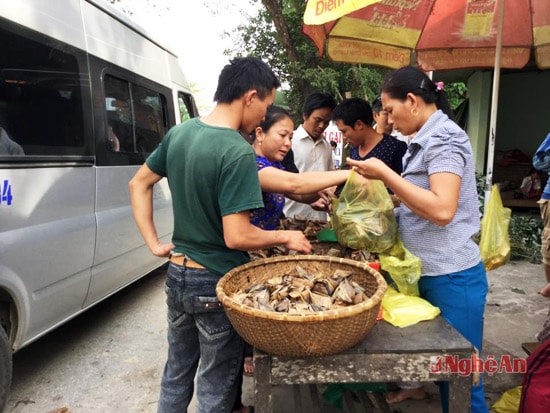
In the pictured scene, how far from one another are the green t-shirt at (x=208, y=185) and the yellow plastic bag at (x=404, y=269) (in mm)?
635

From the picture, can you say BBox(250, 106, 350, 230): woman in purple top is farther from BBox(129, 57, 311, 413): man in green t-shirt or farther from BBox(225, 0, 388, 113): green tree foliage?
BBox(225, 0, 388, 113): green tree foliage

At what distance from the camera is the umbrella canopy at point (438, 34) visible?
12.4 ft

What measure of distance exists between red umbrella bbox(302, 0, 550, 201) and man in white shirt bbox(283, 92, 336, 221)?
546 mm

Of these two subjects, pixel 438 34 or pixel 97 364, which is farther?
pixel 438 34

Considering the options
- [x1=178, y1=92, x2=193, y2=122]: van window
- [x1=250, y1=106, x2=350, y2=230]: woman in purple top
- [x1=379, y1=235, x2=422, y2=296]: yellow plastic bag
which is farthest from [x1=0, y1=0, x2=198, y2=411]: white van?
[x1=379, y1=235, x2=422, y2=296]: yellow plastic bag

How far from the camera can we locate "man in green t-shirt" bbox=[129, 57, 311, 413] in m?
1.53

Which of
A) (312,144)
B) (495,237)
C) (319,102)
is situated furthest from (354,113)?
(495,237)

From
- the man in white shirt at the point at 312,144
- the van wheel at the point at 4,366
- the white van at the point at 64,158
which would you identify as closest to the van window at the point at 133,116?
the white van at the point at 64,158

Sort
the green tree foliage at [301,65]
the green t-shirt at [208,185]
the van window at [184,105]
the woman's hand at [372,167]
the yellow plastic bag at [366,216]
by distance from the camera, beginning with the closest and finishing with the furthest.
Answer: the green t-shirt at [208,185]
the woman's hand at [372,167]
the yellow plastic bag at [366,216]
the van window at [184,105]
the green tree foliage at [301,65]

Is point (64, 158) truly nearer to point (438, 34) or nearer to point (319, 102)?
point (319, 102)

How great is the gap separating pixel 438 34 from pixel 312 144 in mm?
1756

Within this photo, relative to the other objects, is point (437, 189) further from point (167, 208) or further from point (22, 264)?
point (167, 208)

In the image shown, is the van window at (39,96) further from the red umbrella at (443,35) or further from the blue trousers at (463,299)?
the blue trousers at (463,299)

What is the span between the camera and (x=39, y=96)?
268 cm
